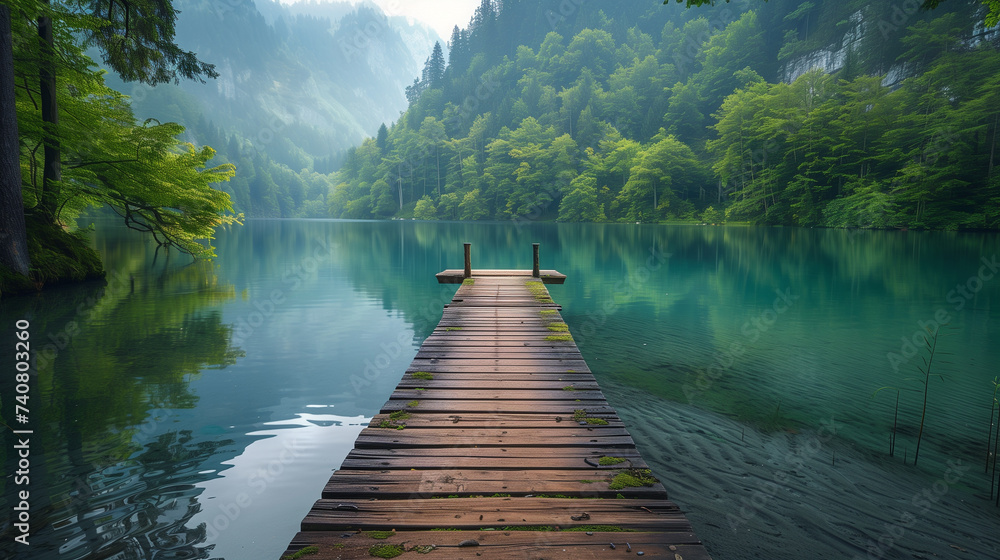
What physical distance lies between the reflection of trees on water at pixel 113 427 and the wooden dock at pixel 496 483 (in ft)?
6.63

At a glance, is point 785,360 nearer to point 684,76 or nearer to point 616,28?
point 684,76

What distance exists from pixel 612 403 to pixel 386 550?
5.29 meters

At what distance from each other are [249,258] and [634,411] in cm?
2863

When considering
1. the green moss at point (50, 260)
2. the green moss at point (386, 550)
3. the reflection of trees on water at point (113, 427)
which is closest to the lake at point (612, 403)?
the reflection of trees on water at point (113, 427)

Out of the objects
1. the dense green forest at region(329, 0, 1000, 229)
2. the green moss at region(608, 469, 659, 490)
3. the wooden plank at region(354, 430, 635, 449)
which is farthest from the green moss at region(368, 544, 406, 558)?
the dense green forest at region(329, 0, 1000, 229)

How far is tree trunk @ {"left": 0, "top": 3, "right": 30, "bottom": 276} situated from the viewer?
37.8ft

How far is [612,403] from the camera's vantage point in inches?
284

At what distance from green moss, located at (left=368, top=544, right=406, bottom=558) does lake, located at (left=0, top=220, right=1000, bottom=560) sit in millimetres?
2115

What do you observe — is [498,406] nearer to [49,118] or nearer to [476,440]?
[476,440]

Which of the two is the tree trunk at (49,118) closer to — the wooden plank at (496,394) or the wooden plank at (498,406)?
the wooden plank at (496,394)

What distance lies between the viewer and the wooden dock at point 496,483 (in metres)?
2.60

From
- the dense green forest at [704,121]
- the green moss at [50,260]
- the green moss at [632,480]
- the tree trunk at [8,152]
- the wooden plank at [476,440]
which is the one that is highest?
the dense green forest at [704,121]

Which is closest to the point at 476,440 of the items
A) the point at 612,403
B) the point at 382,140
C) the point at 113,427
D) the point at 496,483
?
the point at 496,483

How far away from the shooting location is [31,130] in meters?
13.4
